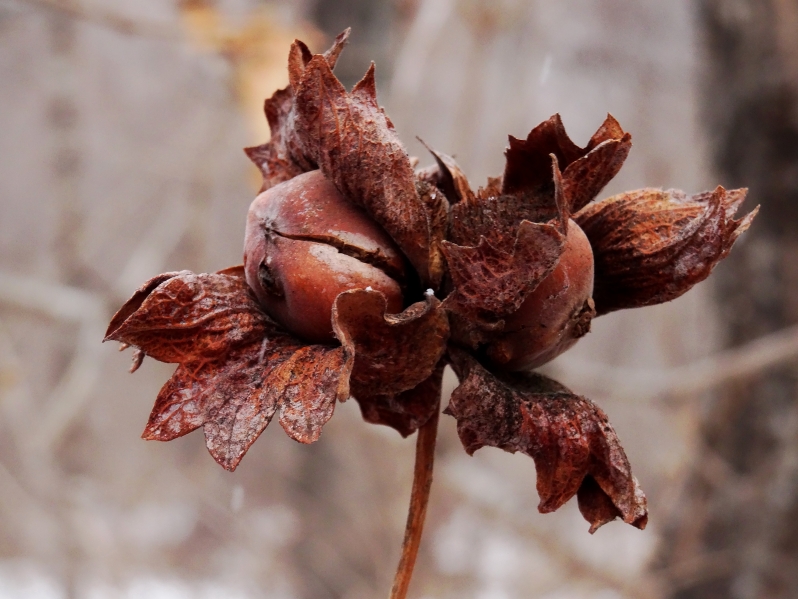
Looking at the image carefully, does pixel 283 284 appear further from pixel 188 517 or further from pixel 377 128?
pixel 188 517

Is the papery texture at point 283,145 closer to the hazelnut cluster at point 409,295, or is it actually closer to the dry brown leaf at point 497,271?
the hazelnut cluster at point 409,295

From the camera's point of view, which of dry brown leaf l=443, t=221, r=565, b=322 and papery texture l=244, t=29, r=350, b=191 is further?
papery texture l=244, t=29, r=350, b=191

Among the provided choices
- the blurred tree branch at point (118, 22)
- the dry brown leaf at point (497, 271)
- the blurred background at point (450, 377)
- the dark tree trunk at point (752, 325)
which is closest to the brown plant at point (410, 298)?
the dry brown leaf at point (497, 271)

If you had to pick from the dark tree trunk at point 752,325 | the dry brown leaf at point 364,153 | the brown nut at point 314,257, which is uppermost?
the dark tree trunk at point 752,325

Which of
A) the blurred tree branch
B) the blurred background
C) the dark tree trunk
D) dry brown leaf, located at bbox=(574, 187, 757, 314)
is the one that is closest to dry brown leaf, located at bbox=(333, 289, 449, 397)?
dry brown leaf, located at bbox=(574, 187, 757, 314)

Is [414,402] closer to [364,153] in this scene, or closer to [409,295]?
[409,295]

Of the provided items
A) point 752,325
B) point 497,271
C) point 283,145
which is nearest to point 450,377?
point 752,325

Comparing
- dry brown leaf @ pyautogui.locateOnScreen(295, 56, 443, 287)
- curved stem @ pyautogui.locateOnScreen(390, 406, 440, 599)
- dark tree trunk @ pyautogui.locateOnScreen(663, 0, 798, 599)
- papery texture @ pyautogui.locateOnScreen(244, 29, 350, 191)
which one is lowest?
curved stem @ pyautogui.locateOnScreen(390, 406, 440, 599)

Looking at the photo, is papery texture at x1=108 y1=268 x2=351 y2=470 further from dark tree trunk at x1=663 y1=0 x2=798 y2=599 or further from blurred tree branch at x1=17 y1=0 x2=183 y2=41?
dark tree trunk at x1=663 y1=0 x2=798 y2=599
